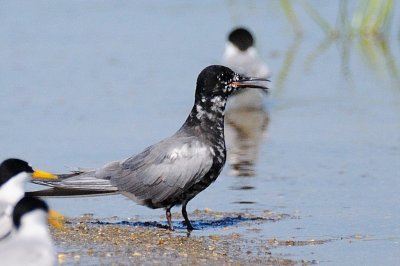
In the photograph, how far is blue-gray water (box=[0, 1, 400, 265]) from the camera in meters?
8.71

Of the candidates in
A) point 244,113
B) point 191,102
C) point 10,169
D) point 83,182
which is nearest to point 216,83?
point 83,182

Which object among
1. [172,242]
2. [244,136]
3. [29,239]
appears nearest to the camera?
[29,239]

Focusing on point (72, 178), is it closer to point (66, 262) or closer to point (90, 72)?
point (66, 262)

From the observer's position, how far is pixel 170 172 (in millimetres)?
8109

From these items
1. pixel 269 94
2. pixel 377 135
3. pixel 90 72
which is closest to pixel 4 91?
pixel 90 72

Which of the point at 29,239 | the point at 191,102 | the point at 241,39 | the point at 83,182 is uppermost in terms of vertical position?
the point at 241,39

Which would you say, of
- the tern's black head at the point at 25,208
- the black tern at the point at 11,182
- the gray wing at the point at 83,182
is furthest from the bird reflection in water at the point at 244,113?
the tern's black head at the point at 25,208

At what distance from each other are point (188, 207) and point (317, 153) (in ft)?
5.76

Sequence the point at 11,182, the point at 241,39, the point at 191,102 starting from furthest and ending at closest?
the point at 241,39 → the point at 191,102 → the point at 11,182

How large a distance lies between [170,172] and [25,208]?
87.2 inches

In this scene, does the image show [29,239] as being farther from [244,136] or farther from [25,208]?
[244,136]

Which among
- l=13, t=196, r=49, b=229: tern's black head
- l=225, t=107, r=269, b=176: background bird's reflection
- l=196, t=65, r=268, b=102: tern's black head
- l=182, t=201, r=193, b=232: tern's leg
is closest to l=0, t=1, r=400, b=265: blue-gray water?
l=225, t=107, r=269, b=176: background bird's reflection

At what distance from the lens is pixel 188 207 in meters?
8.91

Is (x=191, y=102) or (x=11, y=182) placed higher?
(x=191, y=102)
